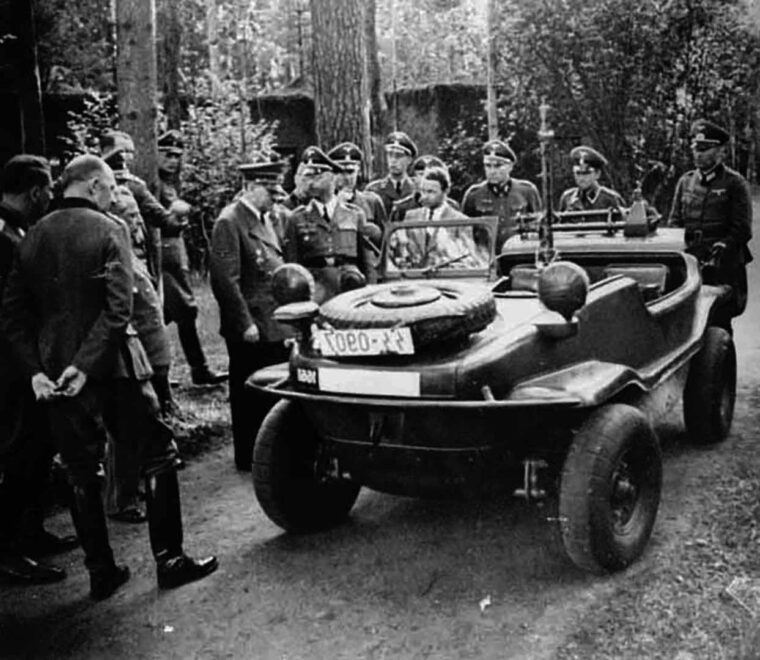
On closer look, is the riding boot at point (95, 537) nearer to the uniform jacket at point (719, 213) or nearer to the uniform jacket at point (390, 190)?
the uniform jacket at point (390, 190)

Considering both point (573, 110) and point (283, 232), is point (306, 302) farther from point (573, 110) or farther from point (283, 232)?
point (573, 110)

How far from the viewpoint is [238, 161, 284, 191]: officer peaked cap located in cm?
623

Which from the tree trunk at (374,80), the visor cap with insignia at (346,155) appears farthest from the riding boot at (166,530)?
the tree trunk at (374,80)

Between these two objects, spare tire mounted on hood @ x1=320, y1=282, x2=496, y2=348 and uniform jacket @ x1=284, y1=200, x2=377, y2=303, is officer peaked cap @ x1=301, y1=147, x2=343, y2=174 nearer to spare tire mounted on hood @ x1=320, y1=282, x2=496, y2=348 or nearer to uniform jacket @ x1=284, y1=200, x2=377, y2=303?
uniform jacket @ x1=284, y1=200, x2=377, y2=303

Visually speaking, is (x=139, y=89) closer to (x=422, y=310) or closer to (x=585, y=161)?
(x=585, y=161)

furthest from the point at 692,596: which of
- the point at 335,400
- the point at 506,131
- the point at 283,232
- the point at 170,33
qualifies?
the point at 170,33

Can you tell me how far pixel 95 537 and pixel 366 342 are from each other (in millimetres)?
1480

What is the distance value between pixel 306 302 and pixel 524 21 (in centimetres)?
986

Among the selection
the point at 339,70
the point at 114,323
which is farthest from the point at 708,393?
the point at 339,70

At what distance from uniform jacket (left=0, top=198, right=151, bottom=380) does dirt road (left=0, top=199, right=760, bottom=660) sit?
1060mm

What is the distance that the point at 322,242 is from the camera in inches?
271

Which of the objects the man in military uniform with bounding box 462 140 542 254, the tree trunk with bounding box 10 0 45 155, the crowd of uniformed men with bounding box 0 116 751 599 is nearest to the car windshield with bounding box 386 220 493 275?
the crowd of uniformed men with bounding box 0 116 751 599

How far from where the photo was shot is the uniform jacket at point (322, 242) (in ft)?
22.5

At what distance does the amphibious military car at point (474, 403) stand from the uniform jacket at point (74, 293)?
794 millimetres
